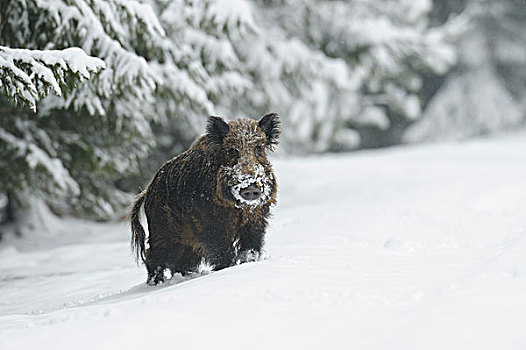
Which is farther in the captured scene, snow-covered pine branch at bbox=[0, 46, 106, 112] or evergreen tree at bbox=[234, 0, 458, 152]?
evergreen tree at bbox=[234, 0, 458, 152]

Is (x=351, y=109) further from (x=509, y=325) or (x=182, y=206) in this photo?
(x=509, y=325)

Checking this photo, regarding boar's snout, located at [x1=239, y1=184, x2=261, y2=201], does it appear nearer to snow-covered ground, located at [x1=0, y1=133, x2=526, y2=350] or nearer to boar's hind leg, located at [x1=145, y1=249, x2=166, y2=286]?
snow-covered ground, located at [x1=0, y1=133, x2=526, y2=350]

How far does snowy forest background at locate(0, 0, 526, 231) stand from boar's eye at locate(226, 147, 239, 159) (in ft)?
4.36

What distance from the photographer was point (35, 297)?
6652 millimetres

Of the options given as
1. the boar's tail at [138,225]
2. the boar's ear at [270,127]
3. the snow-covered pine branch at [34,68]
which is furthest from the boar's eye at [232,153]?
the snow-covered pine branch at [34,68]

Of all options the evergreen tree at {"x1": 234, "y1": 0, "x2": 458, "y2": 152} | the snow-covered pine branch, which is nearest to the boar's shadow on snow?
the snow-covered pine branch

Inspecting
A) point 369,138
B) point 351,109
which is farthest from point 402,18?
point 369,138

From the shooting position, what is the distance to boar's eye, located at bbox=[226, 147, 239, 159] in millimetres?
4844

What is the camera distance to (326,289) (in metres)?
4.04

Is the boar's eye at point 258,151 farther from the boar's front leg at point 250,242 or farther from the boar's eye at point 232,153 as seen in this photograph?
the boar's front leg at point 250,242

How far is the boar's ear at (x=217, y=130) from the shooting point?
4902 mm

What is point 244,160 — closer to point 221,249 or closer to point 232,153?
point 232,153

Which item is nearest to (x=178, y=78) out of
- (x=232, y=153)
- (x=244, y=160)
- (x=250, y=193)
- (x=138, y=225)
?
(x=138, y=225)

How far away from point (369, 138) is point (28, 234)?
16.2 m
